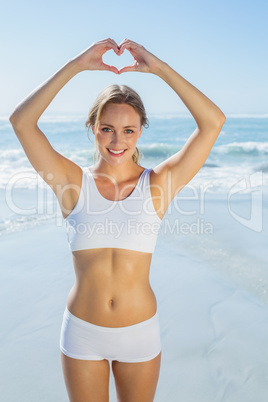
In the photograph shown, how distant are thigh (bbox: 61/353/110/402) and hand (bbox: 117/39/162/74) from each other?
1.34 meters

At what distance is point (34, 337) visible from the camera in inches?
140

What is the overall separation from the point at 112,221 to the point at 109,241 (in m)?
0.09

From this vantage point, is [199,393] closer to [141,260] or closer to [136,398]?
[136,398]

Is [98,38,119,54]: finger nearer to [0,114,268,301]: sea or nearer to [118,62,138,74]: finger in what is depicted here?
[118,62,138,74]: finger

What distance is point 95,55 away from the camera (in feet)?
6.35

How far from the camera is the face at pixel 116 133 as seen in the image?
6.56ft

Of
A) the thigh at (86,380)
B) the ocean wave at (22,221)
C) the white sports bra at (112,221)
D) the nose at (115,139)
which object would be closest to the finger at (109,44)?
the nose at (115,139)

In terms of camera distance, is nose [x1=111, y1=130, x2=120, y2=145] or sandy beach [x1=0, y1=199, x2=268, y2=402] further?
sandy beach [x1=0, y1=199, x2=268, y2=402]

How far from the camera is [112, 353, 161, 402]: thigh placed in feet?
6.22

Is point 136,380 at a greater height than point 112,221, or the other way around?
point 112,221

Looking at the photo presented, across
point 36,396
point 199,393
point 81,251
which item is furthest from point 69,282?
point 81,251

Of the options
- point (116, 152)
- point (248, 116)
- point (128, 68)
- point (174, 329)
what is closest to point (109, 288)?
point (116, 152)

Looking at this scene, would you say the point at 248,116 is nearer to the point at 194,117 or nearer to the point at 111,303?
the point at 194,117

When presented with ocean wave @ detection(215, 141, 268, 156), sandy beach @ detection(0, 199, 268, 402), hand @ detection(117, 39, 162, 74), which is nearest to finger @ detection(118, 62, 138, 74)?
hand @ detection(117, 39, 162, 74)
